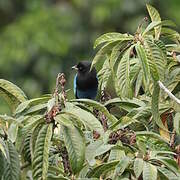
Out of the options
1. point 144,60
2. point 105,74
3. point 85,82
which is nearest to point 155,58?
point 144,60

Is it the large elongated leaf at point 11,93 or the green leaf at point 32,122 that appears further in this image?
the large elongated leaf at point 11,93

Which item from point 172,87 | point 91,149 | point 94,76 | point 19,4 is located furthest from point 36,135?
point 19,4

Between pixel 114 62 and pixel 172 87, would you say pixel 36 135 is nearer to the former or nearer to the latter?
pixel 114 62

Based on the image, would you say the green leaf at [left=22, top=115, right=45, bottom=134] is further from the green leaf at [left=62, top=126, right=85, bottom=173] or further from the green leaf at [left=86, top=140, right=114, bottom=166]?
the green leaf at [left=86, top=140, right=114, bottom=166]

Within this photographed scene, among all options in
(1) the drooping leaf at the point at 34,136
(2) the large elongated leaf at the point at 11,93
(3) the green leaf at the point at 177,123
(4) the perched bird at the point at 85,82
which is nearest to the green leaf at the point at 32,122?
(1) the drooping leaf at the point at 34,136

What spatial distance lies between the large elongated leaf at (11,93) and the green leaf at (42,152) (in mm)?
301

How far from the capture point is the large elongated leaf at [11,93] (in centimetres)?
263

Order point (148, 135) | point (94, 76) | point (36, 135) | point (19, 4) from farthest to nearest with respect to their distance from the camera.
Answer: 1. point (19, 4)
2. point (94, 76)
3. point (148, 135)
4. point (36, 135)

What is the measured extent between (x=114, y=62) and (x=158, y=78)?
200mm

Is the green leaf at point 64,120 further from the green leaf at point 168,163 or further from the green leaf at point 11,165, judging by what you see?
the green leaf at point 168,163

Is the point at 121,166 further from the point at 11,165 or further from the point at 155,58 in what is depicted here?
the point at 155,58

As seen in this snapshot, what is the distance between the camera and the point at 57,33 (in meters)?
9.66

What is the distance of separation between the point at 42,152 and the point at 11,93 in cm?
35

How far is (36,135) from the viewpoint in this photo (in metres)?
2.39
